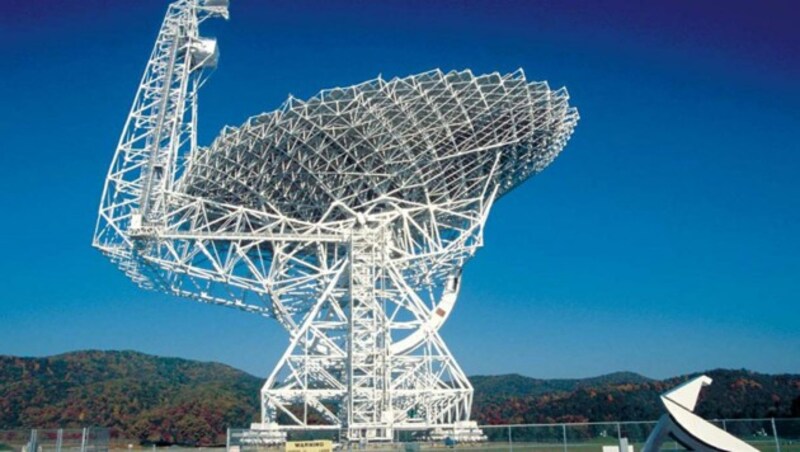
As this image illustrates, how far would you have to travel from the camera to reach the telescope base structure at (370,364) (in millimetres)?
42312

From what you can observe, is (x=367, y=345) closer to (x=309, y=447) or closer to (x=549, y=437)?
(x=549, y=437)

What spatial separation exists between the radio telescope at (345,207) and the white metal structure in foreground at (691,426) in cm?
2520

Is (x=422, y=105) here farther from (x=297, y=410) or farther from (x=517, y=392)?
(x=517, y=392)

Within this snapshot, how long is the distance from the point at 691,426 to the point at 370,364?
1116 inches

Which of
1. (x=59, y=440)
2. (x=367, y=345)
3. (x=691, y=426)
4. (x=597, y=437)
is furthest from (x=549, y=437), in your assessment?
(x=59, y=440)

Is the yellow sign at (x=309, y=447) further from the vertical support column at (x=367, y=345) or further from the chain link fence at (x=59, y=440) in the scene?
the vertical support column at (x=367, y=345)

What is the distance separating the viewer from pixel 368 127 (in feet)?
130

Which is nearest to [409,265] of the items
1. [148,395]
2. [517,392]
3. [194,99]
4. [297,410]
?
[194,99]

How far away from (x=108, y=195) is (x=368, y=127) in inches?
548

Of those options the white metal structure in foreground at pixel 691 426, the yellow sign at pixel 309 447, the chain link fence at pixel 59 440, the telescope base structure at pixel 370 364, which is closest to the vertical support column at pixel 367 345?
the telescope base structure at pixel 370 364

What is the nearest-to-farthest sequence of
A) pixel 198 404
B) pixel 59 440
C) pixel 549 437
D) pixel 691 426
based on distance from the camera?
pixel 691 426
pixel 59 440
pixel 549 437
pixel 198 404

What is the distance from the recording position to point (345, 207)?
43750 millimetres

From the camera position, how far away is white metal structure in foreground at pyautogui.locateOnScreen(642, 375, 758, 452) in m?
15.7

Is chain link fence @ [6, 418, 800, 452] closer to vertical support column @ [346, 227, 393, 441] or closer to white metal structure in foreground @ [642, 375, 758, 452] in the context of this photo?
vertical support column @ [346, 227, 393, 441]
